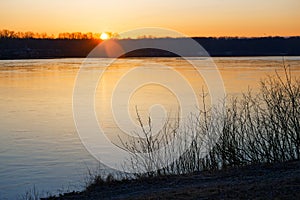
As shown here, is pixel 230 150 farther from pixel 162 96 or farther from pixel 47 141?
pixel 162 96

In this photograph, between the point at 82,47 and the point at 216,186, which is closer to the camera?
the point at 216,186

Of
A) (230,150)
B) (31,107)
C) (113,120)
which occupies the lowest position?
(230,150)

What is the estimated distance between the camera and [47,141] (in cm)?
1435

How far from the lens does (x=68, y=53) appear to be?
93.6 m

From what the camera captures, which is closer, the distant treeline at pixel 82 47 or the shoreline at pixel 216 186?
the shoreline at pixel 216 186

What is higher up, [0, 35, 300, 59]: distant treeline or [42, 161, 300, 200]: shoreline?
[0, 35, 300, 59]: distant treeline

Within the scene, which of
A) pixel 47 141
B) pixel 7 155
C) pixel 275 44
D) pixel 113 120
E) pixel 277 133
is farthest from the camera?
pixel 275 44

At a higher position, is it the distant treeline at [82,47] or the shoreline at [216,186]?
the distant treeline at [82,47]

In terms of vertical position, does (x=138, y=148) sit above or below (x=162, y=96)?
below

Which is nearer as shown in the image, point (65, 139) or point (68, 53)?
point (65, 139)

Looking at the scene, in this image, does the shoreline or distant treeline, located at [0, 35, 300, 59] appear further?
distant treeline, located at [0, 35, 300, 59]

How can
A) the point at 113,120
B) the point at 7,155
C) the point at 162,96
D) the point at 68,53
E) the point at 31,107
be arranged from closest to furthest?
the point at 7,155 < the point at 113,120 < the point at 31,107 < the point at 162,96 < the point at 68,53

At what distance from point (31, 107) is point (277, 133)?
1295 centimetres

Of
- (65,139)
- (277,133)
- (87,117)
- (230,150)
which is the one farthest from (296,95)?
(87,117)
